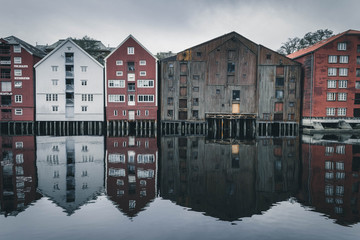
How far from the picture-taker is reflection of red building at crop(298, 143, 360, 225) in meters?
9.67

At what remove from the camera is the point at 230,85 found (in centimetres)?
4097

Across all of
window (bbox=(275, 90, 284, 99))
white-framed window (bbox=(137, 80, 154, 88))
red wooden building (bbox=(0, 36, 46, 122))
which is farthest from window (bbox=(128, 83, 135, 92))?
window (bbox=(275, 90, 284, 99))

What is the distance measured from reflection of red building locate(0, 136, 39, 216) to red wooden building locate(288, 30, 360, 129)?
130ft

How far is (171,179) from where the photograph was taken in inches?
540

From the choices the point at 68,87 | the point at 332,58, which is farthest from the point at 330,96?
the point at 68,87

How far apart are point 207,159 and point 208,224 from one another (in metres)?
10.6

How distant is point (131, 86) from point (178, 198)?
1313 inches

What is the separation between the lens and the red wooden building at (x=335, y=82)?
40344mm

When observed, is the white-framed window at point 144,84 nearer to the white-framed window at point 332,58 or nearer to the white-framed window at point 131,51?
the white-framed window at point 131,51

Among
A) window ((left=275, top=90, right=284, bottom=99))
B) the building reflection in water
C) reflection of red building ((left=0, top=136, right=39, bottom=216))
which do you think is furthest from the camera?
window ((left=275, top=90, right=284, bottom=99))

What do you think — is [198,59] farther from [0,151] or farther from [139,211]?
[139,211]

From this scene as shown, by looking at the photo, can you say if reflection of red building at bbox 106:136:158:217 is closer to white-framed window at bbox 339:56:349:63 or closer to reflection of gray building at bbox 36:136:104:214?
reflection of gray building at bbox 36:136:104:214

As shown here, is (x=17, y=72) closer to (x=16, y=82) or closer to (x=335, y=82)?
(x=16, y=82)

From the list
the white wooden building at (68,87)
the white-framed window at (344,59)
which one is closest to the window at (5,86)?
the white wooden building at (68,87)
